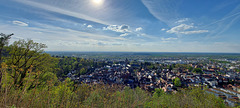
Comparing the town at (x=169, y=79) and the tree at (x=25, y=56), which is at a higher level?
the tree at (x=25, y=56)

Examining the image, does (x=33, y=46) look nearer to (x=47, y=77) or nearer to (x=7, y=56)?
(x=7, y=56)

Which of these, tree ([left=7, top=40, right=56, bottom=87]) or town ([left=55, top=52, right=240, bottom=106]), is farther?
town ([left=55, top=52, right=240, bottom=106])

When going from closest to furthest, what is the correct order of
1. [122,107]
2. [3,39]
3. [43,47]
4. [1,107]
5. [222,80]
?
[1,107] → [122,107] → [3,39] → [43,47] → [222,80]

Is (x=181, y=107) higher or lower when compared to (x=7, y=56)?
lower

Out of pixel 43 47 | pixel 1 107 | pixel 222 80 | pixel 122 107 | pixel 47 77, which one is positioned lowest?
pixel 222 80

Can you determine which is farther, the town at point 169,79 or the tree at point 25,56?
the town at point 169,79

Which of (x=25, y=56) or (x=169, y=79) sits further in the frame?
(x=169, y=79)

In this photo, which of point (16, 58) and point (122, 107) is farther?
point (16, 58)

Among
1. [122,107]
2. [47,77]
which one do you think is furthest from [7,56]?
[122,107]

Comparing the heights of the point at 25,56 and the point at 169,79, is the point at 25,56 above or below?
above

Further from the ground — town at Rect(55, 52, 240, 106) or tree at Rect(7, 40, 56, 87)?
tree at Rect(7, 40, 56, 87)

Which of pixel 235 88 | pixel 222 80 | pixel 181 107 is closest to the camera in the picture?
pixel 181 107
